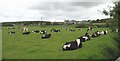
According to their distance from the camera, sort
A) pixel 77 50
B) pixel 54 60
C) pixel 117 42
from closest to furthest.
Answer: pixel 54 60, pixel 77 50, pixel 117 42

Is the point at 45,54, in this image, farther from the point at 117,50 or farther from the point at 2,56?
the point at 117,50

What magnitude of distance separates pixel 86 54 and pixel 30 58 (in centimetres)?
391

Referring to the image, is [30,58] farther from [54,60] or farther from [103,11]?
[103,11]

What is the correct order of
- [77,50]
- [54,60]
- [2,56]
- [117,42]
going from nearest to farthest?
1. [54,60]
2. [2,56]
3. [77,50]
4. [117,42]

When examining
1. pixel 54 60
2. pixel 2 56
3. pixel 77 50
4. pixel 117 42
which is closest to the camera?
pixel 54 60

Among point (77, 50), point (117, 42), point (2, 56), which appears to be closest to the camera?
point (2, 56)

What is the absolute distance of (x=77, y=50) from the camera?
2139 cm

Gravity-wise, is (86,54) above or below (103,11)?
Answer: below

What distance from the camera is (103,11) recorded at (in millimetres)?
24719

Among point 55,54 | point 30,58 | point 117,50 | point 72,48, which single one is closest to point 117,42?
point 117,50

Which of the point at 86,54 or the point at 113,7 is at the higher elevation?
the point at 113,7

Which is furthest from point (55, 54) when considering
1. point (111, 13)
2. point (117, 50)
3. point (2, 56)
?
point (111, 13)

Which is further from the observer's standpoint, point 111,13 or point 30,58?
point 111,13

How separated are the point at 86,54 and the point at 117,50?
3.89 meters
